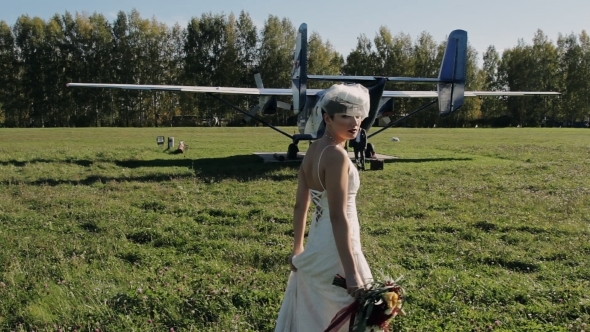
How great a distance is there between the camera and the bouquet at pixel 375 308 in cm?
269

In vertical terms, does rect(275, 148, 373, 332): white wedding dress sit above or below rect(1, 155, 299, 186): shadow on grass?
above

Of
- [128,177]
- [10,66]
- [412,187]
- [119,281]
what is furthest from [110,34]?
[119,281]

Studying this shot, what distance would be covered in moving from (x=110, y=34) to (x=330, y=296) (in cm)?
7338

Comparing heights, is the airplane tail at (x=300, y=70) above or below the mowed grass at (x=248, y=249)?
above

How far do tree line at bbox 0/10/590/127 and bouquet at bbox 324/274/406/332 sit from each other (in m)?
64.7

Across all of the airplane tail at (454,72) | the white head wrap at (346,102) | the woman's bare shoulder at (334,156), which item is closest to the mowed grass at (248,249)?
the woman's bare shoulder at (334,156)

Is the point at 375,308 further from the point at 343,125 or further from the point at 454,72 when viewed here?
the point at 454,72

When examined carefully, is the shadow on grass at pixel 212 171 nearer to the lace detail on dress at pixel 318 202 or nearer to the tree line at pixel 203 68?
the lace detail on dress at pixel 318 202

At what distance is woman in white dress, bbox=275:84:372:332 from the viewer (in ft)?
9.06

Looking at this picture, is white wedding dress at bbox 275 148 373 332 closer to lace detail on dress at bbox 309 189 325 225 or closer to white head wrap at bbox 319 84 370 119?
lace detail on dress at bbox 309 189 325 225

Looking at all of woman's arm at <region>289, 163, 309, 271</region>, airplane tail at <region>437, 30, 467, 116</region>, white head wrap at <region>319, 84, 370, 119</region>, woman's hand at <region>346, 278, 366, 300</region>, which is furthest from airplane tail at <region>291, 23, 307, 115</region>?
woman's hand at <region>346, 278, 366, 300</region>

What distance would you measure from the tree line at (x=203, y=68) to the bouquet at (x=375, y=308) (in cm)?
6469

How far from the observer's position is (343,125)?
289 cm

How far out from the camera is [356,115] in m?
2.90
